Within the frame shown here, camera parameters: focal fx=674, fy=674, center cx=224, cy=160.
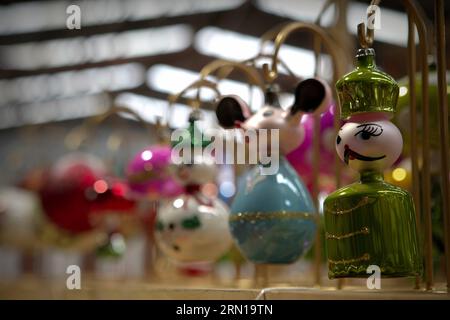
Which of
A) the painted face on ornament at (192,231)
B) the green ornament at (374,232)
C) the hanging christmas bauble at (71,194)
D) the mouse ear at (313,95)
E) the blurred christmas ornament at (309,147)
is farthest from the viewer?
the hanging christmas bauble at (71,194)

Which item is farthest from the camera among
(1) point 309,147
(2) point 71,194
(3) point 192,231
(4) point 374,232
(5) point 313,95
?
(2) point 71,194

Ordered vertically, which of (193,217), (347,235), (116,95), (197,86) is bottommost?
(347,235)

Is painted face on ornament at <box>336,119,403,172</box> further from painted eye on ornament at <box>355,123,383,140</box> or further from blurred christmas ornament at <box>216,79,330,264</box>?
blurred christmas ornament at <box>216,79,330,264</box>

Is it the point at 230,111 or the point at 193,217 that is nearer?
the point at 230,111

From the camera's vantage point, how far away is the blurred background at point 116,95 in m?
1.77

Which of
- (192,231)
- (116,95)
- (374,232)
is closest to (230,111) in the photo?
(192,231)

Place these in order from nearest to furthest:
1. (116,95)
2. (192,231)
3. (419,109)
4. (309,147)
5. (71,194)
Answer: (419,109)
(192,231)
(309,147)
(71,194)
(116,95)

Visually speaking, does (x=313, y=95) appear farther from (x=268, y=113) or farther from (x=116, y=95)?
(x=116, y=95)

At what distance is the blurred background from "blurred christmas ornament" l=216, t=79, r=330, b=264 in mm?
232

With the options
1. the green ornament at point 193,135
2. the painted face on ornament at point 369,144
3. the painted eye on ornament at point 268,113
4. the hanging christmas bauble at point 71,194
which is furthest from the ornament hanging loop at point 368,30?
the hanging christmas bauble at point 71,194

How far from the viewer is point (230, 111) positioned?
3.80 feet

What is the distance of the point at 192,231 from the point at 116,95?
4.70 m

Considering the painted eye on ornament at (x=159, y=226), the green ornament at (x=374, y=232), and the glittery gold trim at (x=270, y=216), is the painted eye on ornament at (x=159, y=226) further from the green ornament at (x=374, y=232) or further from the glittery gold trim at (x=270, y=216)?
the green ornament at (x=374, y=232)

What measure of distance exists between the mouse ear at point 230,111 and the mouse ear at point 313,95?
0.38 feet
